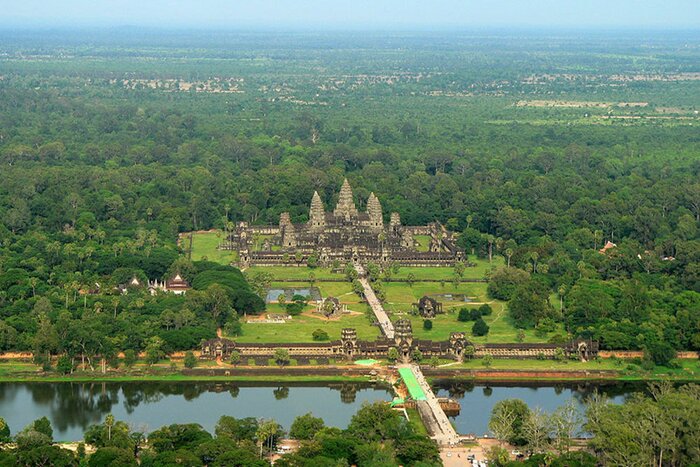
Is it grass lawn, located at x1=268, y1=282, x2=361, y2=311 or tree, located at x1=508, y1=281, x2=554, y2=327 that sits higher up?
tree, located at x1=508, y1=281, x2=554, y2=327

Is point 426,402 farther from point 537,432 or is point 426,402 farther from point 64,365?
point 64,365

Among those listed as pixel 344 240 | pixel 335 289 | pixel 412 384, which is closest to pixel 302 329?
pixel 335 289

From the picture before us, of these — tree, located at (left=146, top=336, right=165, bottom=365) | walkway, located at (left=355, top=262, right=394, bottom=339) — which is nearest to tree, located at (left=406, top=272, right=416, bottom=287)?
walkway, located at (left=355, top=262, right=394, bottom=339)

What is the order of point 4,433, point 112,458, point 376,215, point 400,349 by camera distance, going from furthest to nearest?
point 376,215
point 400,349
point 4,433
point 112,458

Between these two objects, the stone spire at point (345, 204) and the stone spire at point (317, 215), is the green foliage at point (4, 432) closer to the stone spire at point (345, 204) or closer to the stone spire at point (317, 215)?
the stone spire at point (317, 215)

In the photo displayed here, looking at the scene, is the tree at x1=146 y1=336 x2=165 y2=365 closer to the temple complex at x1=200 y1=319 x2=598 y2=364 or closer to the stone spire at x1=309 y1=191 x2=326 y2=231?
the temple complex at x1=200 y1=319 x2=598 y2=364

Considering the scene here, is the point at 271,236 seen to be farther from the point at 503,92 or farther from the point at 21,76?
the point at 21,76
